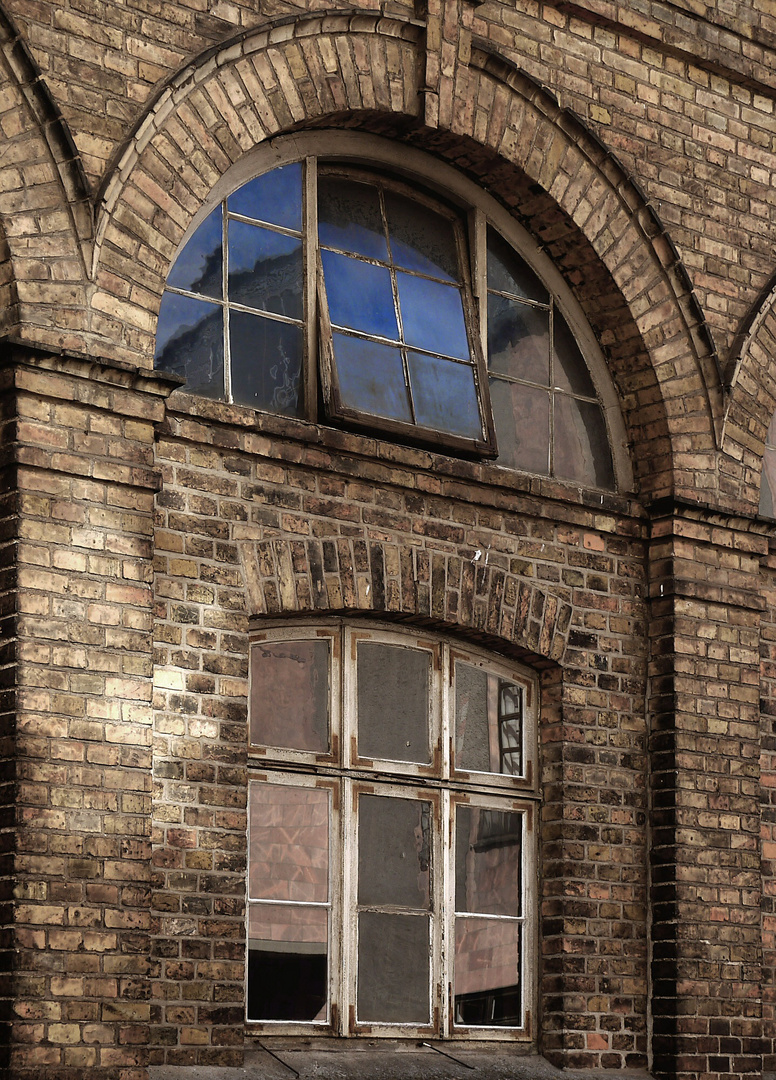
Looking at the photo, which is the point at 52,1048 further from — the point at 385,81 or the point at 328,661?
the point at 385,81

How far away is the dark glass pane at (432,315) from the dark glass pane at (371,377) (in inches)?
7.5

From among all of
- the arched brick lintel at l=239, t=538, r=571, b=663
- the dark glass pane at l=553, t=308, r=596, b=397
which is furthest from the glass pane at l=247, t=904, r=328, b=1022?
the dark glass pane at l=553, t=308, r=596, b=397

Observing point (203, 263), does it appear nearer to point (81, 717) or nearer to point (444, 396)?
point (444, 396)

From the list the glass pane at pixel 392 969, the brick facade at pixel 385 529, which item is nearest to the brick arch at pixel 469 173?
the brick facade at pixel 385 529

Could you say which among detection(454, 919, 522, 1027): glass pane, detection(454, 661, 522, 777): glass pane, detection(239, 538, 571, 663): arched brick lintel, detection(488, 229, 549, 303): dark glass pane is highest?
detection(488, 229, 549, 303): dark glass pane

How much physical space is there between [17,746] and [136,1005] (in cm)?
104

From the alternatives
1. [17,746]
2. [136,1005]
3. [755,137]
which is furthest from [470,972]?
[755,137]

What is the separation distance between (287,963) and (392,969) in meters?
0.57

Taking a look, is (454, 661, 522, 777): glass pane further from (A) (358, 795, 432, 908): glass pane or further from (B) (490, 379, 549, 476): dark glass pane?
(B) (490, 379, 549, 476): dark glass pane

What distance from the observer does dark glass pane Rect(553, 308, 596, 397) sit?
879cm

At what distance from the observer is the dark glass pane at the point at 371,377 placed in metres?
7.82

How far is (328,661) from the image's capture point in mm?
7562

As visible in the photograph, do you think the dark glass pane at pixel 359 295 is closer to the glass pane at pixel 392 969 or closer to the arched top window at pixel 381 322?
the arched top window at pixel 381 322

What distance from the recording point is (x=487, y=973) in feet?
25.9
